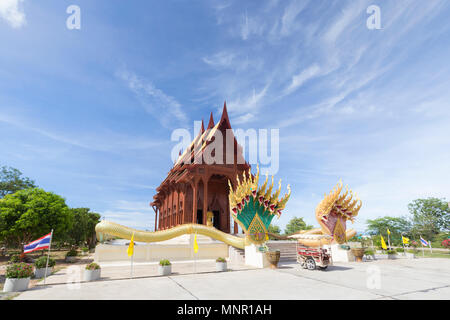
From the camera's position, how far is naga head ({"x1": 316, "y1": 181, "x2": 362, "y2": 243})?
727 inches

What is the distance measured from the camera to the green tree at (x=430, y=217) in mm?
45438

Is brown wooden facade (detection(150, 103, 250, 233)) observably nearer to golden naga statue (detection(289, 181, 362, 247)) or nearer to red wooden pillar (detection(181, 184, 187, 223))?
red wooden pillar (detection(181, 184, 187, 223))

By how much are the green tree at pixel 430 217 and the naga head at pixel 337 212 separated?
124 ft

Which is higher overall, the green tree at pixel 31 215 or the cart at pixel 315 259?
the green tree at pixel 31 215

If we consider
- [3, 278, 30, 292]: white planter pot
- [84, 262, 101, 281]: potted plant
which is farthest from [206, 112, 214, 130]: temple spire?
[3, 278, 30, 292]: white planter pot

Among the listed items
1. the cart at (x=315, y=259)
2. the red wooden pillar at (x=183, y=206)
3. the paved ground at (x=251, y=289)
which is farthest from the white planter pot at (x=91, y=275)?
the red wooden pillar at (x=183, y=206)

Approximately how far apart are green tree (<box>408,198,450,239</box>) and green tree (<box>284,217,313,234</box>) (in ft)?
76.1

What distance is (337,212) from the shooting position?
18.8 m

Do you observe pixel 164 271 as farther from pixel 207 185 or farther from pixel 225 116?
pixel 225 116

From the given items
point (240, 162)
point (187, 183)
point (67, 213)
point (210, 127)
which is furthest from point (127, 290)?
point (210, 127)

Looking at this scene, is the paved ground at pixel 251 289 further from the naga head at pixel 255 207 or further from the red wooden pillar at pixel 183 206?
the red wooden pillar at pixel 183 206

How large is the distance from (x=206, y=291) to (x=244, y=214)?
28.4 ft

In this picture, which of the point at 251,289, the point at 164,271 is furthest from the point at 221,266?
the point at 251,289
